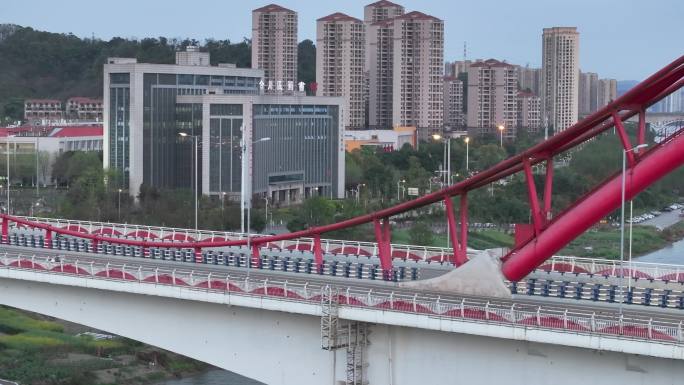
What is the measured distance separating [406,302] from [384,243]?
12.3 ft

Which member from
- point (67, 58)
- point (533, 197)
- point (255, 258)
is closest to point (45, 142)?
point (67, 58)

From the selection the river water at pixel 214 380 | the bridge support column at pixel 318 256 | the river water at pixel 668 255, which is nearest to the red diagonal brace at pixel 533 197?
the bridge support column at pixel 318 256

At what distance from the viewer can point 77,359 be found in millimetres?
43188

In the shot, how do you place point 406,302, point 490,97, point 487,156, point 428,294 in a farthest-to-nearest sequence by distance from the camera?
point 490,97 < point 487,156 < point 428,294 < point 406,302

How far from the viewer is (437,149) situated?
316 ft

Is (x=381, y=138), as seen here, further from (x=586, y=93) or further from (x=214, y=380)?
(x=586, y=93)

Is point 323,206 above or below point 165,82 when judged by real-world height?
below

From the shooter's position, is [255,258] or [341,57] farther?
[341,57]

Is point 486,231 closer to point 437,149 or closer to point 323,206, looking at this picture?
point 323,206

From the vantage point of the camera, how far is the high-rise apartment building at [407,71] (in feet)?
381

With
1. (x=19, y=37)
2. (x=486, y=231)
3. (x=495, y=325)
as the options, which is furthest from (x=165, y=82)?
(x=19, y=37)

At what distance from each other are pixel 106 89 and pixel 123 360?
32.9 meters

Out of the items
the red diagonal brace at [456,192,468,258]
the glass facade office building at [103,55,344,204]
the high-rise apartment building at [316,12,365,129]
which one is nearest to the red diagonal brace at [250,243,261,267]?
the red diagonal brace at [456,192,468,258]

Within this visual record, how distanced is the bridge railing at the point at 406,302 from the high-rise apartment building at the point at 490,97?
4094 inches
